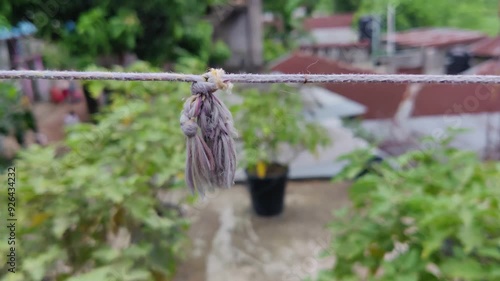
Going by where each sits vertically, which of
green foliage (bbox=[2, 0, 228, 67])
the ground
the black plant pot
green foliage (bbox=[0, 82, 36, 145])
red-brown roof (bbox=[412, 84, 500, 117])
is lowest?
the ground

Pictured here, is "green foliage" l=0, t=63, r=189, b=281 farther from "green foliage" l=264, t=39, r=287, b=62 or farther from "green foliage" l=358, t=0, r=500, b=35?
"green foliage" l=264, t=39, r=287, b=62

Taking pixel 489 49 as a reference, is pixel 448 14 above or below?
above

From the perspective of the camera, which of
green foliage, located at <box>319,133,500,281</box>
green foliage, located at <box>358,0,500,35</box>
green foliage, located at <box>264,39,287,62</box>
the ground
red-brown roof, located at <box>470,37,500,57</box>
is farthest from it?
green foliage, located at <box>264,39,287,62</box>

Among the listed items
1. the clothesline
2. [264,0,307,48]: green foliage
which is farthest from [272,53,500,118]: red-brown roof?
[264,0,307,48]: green foliage

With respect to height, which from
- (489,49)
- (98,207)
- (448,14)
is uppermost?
(448,14)

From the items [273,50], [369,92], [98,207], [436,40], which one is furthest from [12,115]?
[273,50]

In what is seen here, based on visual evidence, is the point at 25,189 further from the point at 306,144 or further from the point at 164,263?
the point at 306,144

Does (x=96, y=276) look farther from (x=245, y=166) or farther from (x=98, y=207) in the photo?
(x=245, y=166)

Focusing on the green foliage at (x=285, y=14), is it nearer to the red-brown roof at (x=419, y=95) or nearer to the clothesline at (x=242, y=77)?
the red-brown roof at (x=419, y=95)
